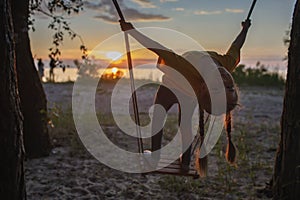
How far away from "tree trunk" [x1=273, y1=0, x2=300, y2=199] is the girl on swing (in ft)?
1.16

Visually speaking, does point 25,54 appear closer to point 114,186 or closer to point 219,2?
point 114,186

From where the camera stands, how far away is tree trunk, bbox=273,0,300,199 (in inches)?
99.2

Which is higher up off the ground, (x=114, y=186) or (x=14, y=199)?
(x=14, y=199)

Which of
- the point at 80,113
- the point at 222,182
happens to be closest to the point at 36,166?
the point at 222,182

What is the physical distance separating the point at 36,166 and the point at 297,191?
9.93ft

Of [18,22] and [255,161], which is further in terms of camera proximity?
[255,161]

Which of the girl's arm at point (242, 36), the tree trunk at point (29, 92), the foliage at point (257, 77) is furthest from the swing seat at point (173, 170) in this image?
the foliage at point (257, 77)

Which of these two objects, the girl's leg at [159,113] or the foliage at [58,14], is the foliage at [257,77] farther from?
the girl's leg at [159,113]

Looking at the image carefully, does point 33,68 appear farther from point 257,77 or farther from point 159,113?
point 257,77

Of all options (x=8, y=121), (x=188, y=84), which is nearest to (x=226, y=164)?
(x=188, y=84)

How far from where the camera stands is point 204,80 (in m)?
2.75

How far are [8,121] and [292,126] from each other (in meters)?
1.69

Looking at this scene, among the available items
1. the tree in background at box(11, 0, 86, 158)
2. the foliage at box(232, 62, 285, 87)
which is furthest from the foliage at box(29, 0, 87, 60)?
the foliage at box(232, 62, 285, 87)

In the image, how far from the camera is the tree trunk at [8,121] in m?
2.13
